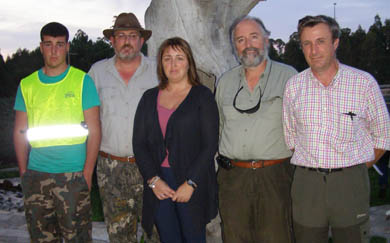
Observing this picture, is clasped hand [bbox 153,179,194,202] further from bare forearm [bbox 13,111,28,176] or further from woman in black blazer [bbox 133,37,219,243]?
bare forearm [bbox 13,111,28,176]

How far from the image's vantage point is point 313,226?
→ 2.71 meters

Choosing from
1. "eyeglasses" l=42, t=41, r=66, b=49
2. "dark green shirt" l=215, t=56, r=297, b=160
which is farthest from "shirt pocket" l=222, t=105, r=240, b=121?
"eyeglasses" l=42, t=41, r=66, b=49

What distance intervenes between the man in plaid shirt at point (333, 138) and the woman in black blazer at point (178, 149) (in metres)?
0.62

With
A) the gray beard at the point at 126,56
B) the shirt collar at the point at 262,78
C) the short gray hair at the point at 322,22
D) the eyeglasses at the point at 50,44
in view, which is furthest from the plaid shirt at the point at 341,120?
the eyeglasses at the point at 50,44

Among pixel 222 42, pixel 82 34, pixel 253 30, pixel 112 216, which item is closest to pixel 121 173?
pixel 112 216

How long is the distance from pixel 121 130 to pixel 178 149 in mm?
763

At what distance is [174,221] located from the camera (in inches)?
114

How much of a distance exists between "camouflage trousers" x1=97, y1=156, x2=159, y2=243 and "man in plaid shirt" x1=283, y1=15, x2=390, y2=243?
1334 millimetres

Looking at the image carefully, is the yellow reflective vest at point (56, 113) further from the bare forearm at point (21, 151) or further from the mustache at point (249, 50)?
the mustache at point (249, 50)

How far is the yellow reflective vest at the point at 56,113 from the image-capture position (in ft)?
10.1

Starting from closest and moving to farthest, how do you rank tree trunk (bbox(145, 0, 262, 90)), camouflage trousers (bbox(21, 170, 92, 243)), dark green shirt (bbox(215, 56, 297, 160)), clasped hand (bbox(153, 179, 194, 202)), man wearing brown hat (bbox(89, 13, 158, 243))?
clasped hand (bbox(153, 179, 194, 202)) → dark green shirt (bbox(215, 56, 297, 160)) → camouflage trousers (bbox(21, 170, 92, 243)) → man wearing brown hat (bbox(89, 13, 158, 243)) → tree trunk (bbox(145, 0, 262, 90))

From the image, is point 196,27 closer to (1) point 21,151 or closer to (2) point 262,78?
(2) point 262,78

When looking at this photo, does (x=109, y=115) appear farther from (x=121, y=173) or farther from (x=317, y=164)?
(x=317, y=164)

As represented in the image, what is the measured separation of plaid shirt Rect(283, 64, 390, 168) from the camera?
266cm
